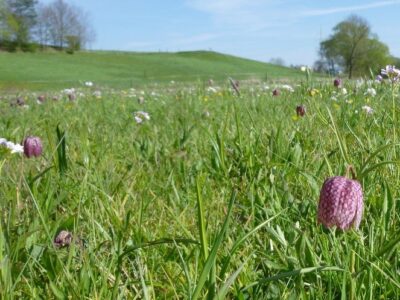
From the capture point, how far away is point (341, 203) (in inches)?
43.6

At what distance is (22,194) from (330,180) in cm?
147

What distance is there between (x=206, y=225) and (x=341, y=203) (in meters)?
0.64

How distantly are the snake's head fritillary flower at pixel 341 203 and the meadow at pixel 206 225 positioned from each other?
0.03 metres

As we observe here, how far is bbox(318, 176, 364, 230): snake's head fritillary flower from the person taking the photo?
3.65 ft

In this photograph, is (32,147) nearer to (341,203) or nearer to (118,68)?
(341,203)

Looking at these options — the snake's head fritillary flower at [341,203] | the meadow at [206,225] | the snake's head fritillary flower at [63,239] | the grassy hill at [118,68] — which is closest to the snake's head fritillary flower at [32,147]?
the meadow at [206,225]

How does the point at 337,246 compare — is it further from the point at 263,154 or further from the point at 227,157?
the point at 227,157

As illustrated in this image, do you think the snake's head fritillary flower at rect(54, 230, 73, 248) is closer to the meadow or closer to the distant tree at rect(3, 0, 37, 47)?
the meadow

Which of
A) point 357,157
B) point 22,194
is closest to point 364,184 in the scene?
point 357,157

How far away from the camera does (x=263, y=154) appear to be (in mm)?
2482

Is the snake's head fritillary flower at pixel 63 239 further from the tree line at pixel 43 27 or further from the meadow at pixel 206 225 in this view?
the tree line at pixel 43 27

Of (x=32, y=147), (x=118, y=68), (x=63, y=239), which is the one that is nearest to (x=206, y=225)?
(x=63, y=239)

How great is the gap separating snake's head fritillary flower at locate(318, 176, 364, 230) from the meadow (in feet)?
0.11

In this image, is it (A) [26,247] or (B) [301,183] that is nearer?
(A) [26,247]
